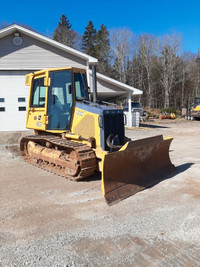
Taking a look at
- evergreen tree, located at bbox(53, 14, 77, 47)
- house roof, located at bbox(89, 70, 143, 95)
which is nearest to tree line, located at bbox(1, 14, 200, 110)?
evergreen tree, located at bbox(53, 14, 77, 47)

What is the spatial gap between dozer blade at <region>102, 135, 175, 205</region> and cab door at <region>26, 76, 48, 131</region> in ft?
9.01

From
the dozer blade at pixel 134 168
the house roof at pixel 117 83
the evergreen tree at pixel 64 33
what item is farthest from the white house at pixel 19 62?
the evergreen tree at pixel 64 33

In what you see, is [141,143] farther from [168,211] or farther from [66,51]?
[66,51]

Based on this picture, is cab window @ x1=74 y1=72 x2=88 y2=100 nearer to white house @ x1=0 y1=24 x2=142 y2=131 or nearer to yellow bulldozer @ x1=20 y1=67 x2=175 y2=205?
yellow bulldozer @ x1=20 y1=67 x2=175 y2=205

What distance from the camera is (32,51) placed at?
1414 cm

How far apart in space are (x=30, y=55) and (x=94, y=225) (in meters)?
12.8

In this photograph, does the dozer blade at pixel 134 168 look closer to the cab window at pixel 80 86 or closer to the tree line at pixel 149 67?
the cab window at pixel 80 86

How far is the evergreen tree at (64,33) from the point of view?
147 ft

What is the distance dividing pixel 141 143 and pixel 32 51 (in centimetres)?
1138

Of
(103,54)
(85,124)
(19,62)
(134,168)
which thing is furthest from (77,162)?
(103,54)

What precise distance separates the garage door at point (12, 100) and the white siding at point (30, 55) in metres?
0.58

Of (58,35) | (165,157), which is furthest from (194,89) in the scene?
(165,157)

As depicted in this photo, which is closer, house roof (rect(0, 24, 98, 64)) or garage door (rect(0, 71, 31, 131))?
house roof (rect(0, 24, 98, 64))

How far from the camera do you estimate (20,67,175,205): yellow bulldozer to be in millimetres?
5020
